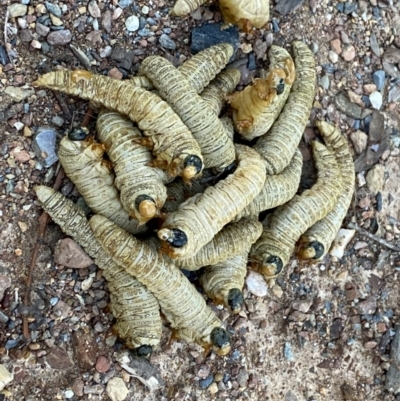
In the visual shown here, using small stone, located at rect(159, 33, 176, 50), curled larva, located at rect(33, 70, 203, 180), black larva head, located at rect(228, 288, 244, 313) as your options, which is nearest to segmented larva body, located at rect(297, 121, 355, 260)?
black larva head, located at rect(228, 288, 244, 313)

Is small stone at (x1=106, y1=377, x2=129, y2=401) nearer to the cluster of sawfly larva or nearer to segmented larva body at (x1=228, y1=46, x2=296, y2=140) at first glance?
the cluster of sawfly larva

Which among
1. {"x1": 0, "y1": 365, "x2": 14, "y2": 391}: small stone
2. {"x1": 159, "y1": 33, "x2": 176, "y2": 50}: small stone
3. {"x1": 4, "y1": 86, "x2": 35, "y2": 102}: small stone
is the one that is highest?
{"x1": 159, "y1": 33, "x2": 176, "y2": 50}: small stone

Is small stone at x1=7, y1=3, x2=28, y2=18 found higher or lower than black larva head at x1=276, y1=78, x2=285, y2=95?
lower

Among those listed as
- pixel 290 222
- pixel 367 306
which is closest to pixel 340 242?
pixel 367 306

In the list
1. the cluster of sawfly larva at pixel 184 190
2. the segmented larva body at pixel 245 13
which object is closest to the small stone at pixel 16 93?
the cluster of sawfly larva at pixel 184 190

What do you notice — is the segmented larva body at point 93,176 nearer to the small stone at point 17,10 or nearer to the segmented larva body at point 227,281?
the segmented larva body at point 227,281

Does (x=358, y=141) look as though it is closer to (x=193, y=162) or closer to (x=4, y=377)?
(x=193, y=162)

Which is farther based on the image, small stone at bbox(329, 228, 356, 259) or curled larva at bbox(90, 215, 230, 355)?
small stone at bbox(329, 228, 356, 259)

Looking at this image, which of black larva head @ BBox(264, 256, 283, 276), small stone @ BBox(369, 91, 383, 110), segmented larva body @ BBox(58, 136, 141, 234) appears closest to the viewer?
segmented larva body @ BBox(58, 136, 141, 234)
